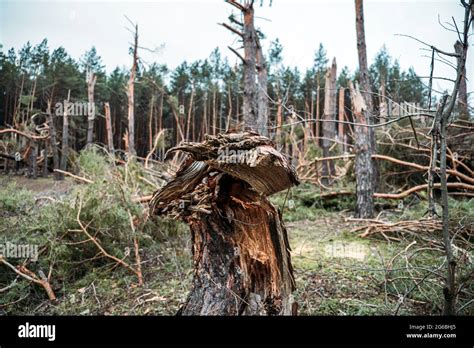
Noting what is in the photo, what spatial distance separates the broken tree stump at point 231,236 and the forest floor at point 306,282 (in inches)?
18.5

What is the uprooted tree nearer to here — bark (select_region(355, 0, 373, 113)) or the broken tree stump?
the broken tree stump

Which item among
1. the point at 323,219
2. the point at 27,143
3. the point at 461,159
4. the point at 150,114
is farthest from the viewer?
the point at 323,219

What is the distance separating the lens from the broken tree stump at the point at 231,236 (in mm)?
1528

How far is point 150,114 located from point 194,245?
2.59 m

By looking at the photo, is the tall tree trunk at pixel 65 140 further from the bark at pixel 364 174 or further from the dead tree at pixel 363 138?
the dead tree at pixel 363 138

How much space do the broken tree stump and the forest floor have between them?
1.54 feet

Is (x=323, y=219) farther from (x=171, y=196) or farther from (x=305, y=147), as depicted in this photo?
(x=171, y=196)

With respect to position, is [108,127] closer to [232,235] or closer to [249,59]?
[249,59]

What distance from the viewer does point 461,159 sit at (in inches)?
165

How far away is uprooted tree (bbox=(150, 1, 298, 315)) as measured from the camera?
152cm

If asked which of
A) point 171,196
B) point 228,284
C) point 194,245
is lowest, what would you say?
point 228,284

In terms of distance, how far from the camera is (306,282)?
2.44m

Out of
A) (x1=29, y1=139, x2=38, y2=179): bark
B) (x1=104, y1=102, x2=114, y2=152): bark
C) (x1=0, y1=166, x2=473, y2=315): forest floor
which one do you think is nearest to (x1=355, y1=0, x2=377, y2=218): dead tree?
(x1=0, y1=166, x2=473, y2=315): forest floor
